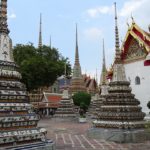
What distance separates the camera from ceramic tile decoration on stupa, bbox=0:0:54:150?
7.01 m

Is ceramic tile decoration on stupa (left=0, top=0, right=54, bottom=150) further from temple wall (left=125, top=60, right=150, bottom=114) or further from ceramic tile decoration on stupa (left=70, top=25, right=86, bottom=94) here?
ceramic tile decoration on stupa (left=70, top=25, right=86, bottom=94)

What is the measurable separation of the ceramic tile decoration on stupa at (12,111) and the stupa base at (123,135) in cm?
403

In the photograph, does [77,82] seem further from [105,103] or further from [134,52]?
[105,103]

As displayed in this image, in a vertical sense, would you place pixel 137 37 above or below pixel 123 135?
above

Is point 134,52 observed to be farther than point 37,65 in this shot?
No

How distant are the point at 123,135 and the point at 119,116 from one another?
1025 mm

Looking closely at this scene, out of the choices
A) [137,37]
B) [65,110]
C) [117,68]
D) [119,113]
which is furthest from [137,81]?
[119,113]

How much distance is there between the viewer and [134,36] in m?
23.9

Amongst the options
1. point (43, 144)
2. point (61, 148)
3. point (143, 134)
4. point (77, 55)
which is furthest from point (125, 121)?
point (77, 55)

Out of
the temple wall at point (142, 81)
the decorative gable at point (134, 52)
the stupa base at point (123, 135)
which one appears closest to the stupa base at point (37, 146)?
the stupa base at point (123, 135)

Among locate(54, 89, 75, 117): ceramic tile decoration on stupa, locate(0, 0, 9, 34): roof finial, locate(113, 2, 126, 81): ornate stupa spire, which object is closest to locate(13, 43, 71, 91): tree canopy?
locate(54, 89, 75, 117): ceramic tile decoration on stupa

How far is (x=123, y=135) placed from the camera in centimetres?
1102

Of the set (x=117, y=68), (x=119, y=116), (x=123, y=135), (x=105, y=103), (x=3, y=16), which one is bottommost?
(x=123, y=135)

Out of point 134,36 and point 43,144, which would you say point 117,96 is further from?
point 134,36
